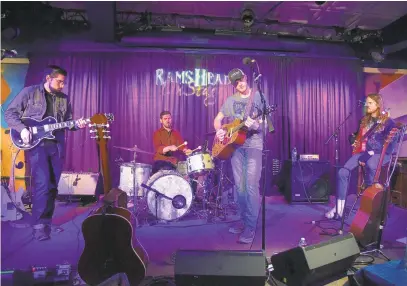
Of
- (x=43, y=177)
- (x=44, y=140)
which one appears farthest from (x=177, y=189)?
(x=44, y=140)

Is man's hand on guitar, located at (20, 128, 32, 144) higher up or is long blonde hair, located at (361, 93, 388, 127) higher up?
long blonde hair, located at (361, 93, 388, 127)

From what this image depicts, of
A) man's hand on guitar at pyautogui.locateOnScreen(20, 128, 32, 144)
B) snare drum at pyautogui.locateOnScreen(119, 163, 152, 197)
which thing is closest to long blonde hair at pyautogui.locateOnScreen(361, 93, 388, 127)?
snare drum at pyautogui.locateOnScreen(119, 163, 152, 197)

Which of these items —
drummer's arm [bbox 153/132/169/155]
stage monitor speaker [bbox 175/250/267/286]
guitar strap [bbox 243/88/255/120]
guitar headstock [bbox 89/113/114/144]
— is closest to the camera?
stage monitor speaker [bbox 175/250/267/286]

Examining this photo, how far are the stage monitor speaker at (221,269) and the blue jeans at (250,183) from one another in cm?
135

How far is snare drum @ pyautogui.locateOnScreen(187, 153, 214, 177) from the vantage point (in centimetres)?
446

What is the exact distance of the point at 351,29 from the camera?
19.8 feet

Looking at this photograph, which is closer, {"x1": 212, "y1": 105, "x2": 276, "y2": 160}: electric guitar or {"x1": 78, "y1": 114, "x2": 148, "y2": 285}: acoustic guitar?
{"x1": 78, "y1": 114, "x2": 148, "y2": 285}: acoustic guitar

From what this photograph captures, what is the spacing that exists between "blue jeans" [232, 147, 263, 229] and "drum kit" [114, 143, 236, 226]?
78 centimetres

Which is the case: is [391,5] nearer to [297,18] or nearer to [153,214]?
[297,18]

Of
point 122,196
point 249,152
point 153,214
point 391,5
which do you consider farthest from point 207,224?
point 391,5

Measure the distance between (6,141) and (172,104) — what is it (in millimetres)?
3245

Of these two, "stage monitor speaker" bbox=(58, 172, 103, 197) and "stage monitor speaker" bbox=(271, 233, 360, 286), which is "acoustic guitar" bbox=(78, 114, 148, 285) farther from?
"stage monitor speaker" bbox=(58, 172, 103, 197)

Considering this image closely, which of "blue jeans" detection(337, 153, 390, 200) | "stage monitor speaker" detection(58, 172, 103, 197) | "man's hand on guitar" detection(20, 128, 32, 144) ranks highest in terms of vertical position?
"man's hand on guitar" detection(20, 128, 32, 144)

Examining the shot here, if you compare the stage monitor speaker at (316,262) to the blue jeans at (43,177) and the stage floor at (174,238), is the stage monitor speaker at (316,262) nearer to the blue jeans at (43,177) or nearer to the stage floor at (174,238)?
the stage floor at (174,238)
